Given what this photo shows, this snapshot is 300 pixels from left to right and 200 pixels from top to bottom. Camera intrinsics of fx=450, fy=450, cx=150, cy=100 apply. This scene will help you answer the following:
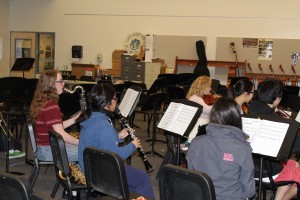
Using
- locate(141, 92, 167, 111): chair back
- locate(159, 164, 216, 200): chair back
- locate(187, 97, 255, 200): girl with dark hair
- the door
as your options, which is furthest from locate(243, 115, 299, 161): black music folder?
the door

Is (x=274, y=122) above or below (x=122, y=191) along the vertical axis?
above

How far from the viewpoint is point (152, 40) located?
1358 cm

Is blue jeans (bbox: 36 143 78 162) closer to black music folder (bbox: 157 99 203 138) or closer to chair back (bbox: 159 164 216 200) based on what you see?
black music folder (bbox: 157 99 203 138)

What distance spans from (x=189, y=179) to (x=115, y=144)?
123 centimetres

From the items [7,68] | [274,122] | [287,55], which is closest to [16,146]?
[274,122]

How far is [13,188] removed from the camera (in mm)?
1938

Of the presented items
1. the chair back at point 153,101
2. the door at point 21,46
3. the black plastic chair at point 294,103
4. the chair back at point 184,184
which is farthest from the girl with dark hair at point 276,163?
the door at point 21,46

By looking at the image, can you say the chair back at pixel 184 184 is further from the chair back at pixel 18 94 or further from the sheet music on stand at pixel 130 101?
the chair back at pixel 18 94

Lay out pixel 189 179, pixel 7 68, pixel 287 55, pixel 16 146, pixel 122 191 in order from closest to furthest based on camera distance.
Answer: pixel 189 179
pixel 122 191
pixel 16 146
pixel 287 55
pixel 7 68

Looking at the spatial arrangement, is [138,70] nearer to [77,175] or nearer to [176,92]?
[176,92]

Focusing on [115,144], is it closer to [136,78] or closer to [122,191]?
[122,191]

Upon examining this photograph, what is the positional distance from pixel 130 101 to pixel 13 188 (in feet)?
12.4

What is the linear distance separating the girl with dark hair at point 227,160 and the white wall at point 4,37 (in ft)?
44.1

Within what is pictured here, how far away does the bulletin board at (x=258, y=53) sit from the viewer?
1239cm
